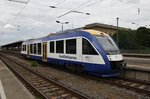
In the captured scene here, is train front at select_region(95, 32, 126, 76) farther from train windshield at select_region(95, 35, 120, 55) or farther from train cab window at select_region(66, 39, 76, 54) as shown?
train cab window at select_region(66, 39, 76, 54)

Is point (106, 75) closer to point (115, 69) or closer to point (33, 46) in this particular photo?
point (115, 69)

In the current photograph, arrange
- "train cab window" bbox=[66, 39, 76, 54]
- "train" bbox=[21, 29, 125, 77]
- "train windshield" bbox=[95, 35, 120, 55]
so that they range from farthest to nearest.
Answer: "train cab window" bbox=[66, 39, 76, 54], "train windshield" bbox=[95, 35, 120, 55], "train" bbox=[21, 29, 125, 77]

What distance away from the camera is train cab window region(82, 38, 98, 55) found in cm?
1522

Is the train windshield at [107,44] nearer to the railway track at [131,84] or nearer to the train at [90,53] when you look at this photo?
the train at [90,53]

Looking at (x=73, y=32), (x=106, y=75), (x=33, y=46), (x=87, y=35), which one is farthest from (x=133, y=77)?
(x=33, y=46)

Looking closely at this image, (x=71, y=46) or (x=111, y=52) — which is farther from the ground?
(x=71, y=46)

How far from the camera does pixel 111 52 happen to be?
14992 mm

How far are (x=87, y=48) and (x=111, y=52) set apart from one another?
1.52m

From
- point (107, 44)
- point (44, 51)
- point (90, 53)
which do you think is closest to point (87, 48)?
point (90, 53)

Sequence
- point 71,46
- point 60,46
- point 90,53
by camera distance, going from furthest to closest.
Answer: point 60,46 → point 71,46 → point 90,53

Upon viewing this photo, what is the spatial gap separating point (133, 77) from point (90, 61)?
2.93 meters

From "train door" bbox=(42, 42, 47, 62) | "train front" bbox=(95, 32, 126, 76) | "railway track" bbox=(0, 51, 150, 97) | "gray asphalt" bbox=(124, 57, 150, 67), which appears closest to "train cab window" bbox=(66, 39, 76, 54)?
"railway track" bbox=(0, 51, 150, 97)

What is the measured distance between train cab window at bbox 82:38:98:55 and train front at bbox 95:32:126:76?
0.56 m

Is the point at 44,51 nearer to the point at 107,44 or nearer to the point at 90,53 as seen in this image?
the point at 90,53
